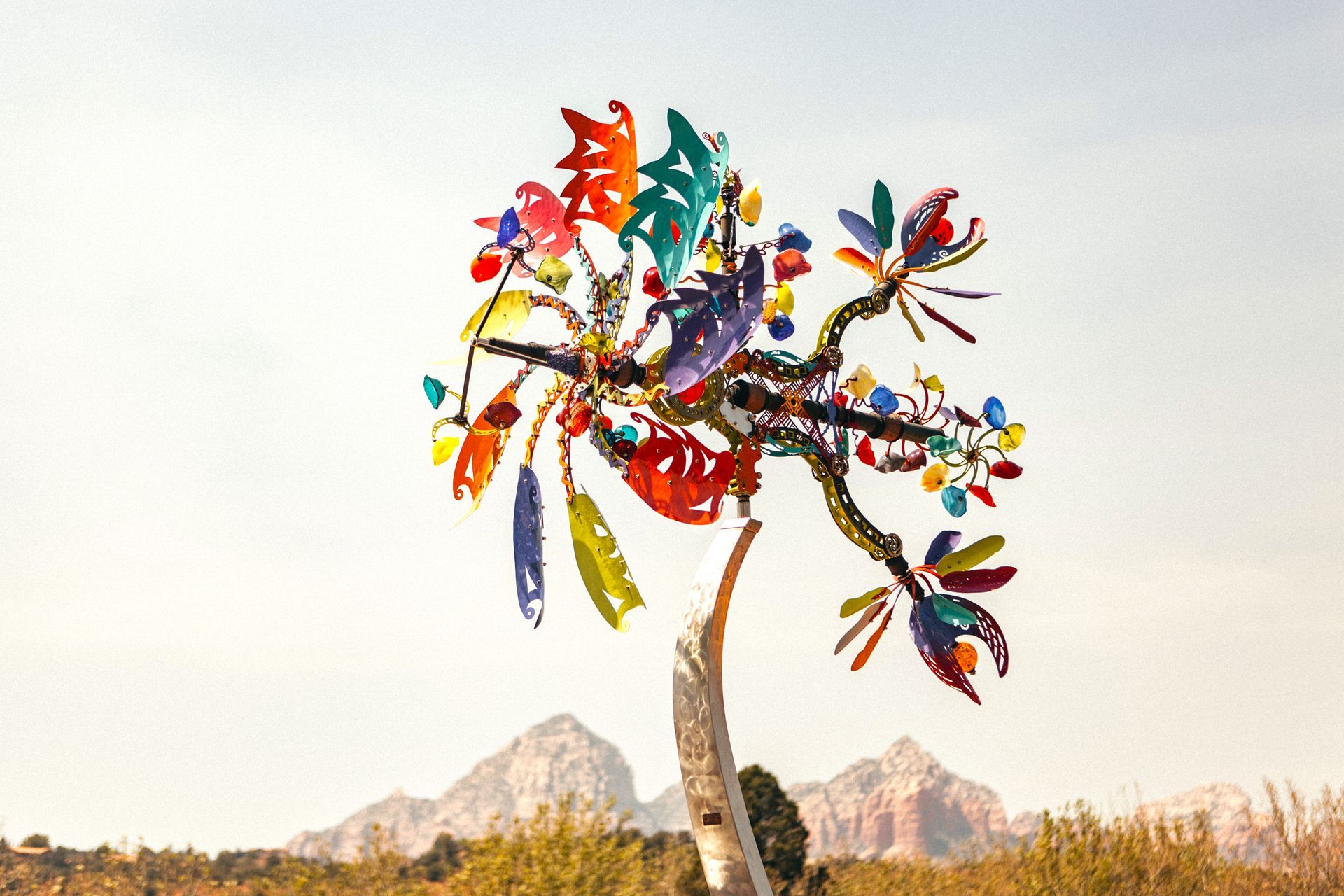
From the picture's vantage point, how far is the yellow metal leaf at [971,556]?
16.4 ft

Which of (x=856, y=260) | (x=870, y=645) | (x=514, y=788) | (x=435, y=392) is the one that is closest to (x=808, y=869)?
(x=870, y=645)

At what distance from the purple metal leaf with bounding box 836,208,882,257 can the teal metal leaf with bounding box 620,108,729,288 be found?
107cm

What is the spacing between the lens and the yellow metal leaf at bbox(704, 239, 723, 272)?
4.68 meters

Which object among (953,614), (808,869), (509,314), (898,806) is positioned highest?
(509,314)

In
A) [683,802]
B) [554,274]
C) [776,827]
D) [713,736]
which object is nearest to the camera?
[713,736]

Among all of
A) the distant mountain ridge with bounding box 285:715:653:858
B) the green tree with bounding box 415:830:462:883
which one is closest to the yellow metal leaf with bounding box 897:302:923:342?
the green tree with bounding box 415:830:462:883

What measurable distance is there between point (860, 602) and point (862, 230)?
1525mm

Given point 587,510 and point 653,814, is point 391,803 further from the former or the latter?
point 587,510

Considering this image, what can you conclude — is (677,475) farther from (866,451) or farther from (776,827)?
(776,827)

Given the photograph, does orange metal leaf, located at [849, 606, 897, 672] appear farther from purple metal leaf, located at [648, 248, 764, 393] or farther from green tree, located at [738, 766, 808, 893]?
green tree, located at [738, 766, 808, 893]

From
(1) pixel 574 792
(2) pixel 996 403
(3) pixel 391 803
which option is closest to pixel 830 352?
(2) pixel 996 403

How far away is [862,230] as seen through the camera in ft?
17.4

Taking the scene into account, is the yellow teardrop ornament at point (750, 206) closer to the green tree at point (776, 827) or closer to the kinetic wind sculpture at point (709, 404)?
the kinetic wind sculpture at point (709, 404)

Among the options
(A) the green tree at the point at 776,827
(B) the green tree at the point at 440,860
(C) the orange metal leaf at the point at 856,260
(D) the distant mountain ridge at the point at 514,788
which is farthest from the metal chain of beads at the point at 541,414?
(D) the distant mountain ridge at the point at 514,788
